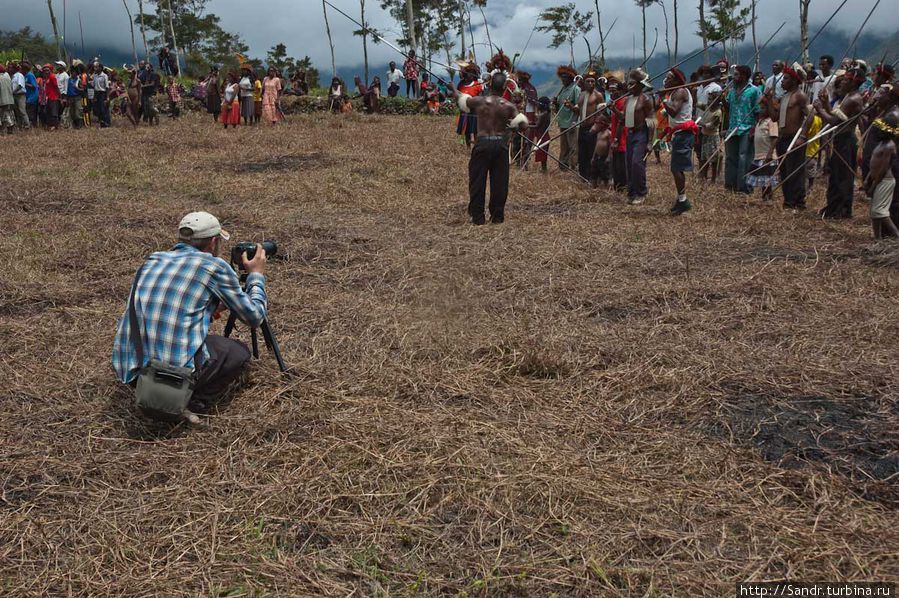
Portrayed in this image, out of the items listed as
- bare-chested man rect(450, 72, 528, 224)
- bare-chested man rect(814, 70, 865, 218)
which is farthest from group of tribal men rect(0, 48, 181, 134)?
bare-chested man rect(814, 70, 865, 218)

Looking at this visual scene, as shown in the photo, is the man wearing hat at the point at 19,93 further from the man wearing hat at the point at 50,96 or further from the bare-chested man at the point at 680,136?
the bare-chested man at the point at 680,136

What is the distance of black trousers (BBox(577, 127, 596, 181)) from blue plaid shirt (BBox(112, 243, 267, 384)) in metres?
8.05

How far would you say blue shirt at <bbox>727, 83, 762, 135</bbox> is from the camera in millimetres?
9227

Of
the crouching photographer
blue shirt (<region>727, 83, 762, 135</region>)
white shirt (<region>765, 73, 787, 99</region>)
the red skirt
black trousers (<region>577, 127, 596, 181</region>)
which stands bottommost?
the crouching photographer

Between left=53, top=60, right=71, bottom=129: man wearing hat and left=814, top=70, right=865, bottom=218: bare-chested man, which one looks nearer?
left=814, top=70, right=865, bottom=218: bare-chested man

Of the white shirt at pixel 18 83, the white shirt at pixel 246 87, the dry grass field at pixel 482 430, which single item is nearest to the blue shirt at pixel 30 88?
the white shirt at pixel 18 83

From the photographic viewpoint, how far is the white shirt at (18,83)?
15.5 meters

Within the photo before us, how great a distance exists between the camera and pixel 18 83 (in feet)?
50.8

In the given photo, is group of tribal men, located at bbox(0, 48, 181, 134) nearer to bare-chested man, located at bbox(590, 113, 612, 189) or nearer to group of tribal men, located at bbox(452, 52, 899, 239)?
group of tribal men, located at bbox(452, 52, 899, 239)

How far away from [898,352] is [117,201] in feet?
26.2

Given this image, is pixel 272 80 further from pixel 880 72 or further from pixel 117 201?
pixel 880 72

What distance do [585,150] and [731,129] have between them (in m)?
2.17

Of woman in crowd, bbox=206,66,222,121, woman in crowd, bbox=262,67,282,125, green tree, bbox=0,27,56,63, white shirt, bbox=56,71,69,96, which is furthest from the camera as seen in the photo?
green tree, bbox=0,27,56,63

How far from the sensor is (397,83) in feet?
76.9
